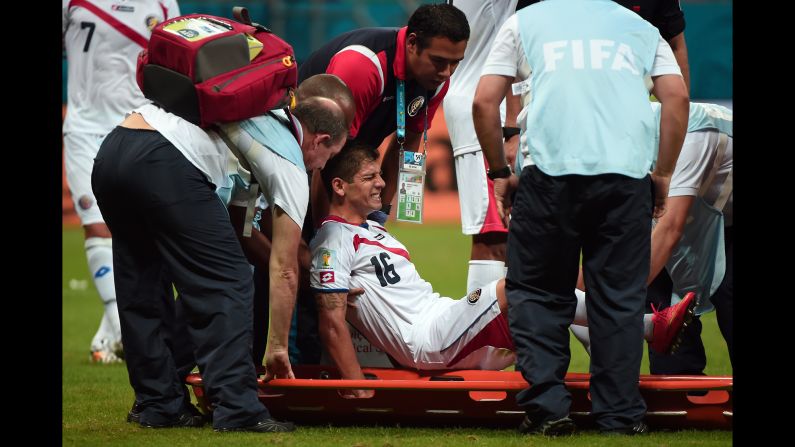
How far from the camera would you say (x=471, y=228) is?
650cm

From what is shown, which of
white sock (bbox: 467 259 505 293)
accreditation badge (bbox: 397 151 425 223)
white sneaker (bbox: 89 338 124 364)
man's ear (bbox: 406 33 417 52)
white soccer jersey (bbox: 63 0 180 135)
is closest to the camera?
man's ear (bbox: 406 33 417 52)

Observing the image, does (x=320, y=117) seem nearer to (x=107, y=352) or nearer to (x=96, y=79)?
(x=107, y=352)

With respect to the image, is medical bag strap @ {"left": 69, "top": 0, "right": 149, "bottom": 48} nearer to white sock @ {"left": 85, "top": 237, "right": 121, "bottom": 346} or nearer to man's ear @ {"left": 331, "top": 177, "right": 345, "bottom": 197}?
white sock @ {"left": 85, "top": 237, "right": 121, "bottom": 346}

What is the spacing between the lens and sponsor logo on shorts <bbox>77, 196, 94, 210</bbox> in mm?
8273

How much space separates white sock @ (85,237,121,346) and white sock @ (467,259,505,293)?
9.01ft

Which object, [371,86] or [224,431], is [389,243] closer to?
[371,86]

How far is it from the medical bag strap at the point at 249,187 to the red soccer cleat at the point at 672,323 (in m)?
1.79

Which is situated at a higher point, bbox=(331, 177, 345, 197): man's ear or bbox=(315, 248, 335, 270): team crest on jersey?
bbox=(331, 177, 345, 197): man's ear

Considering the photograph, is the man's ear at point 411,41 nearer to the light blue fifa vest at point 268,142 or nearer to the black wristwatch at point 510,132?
the black wristwatch at point 510,132

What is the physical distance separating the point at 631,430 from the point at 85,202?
193 inches

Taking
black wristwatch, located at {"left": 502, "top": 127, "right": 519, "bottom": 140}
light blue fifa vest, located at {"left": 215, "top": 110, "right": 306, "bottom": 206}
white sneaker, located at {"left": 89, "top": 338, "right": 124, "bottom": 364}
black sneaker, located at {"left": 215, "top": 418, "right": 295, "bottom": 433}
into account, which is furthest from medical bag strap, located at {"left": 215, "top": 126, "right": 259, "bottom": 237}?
white sneaker, located at {"left": 89, "top": 338, "right": 124, "bottom": 364}

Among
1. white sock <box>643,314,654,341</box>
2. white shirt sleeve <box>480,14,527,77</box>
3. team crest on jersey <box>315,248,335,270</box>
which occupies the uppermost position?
white shirt sleeve <box>480,14,527,77</box>

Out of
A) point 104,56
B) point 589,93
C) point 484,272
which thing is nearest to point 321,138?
point 589,93

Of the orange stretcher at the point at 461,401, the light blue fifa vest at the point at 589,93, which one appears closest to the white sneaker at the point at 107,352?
the orange stretcher at the point at 461,401
